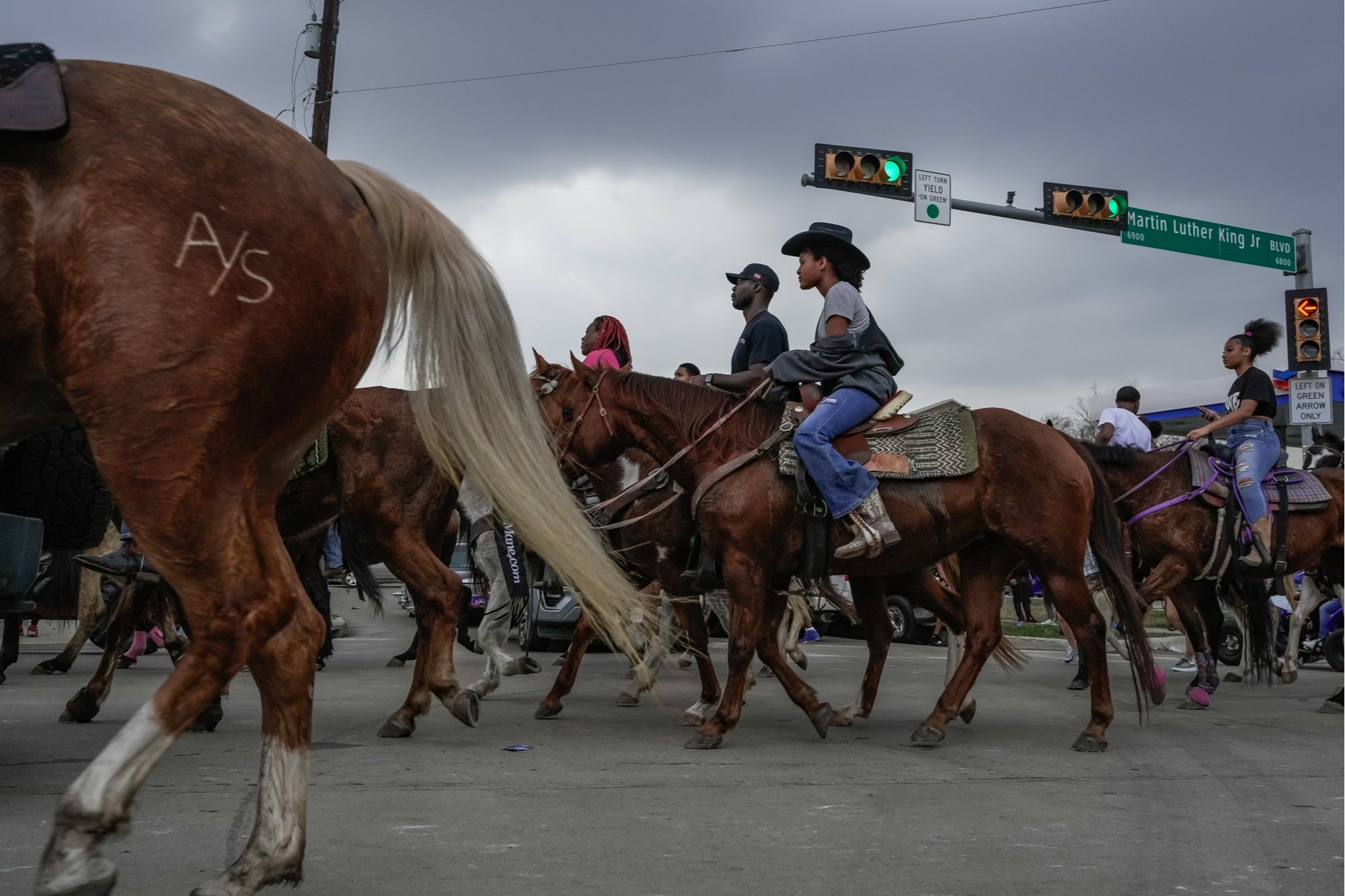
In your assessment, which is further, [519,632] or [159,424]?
[519,632]

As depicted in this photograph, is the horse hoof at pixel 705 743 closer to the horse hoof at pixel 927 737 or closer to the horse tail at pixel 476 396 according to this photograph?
the horse hoof at pixel 927 737

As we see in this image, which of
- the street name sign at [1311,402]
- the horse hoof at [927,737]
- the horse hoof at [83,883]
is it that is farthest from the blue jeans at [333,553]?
the street name sign at [1311,402]

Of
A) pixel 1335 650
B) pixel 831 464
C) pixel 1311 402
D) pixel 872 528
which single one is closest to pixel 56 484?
pixel 831 464

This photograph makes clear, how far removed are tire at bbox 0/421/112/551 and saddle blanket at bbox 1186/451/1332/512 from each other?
26.1 ft

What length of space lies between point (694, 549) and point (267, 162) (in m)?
5.30

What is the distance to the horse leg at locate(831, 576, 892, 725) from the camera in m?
8.16

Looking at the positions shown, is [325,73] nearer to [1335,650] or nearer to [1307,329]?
[1307,329]

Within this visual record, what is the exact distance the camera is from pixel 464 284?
3.91 m

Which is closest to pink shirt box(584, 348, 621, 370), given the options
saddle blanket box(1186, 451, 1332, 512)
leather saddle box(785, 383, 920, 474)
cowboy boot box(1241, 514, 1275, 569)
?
leather saddle box(785, 383, 920, 474)

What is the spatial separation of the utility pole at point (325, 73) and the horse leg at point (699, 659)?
1188cm

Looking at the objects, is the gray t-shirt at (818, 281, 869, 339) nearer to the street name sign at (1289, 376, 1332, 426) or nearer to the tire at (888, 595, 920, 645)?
the street name sign at (1289, 376, 1332, 426)

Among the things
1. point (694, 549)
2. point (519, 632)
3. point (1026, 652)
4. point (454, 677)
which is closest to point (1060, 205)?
point (1026, 652)

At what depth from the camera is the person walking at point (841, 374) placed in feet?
22.9

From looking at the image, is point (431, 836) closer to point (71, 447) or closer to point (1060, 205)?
point (71, 447)
